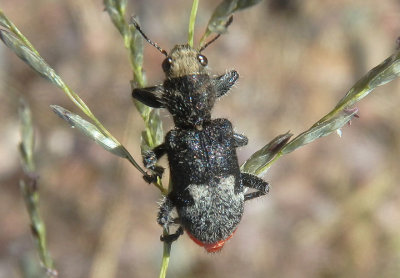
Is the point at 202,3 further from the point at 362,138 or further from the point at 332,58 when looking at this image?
the point at 362,138

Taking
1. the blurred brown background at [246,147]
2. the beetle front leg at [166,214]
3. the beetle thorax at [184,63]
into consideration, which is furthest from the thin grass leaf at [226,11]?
the blurred brown background at [246,147]

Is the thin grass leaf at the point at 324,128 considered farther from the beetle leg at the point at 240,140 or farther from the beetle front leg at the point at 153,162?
the beetle leg at the point at 240,140

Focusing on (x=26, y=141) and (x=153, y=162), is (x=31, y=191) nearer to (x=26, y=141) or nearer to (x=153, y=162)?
(x=26, y=141)

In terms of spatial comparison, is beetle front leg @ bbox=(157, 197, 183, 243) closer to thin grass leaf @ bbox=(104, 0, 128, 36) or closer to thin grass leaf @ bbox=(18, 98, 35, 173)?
thin grass leaf @ bbox=(18, 98, 35, 173)

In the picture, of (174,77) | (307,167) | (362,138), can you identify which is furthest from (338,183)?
(174,77)

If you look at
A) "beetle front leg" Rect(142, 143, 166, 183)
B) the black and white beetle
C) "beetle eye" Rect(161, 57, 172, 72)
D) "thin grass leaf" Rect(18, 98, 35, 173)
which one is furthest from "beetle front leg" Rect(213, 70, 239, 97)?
"thin grass leaf" Rect(18, 98, 35, 173)
